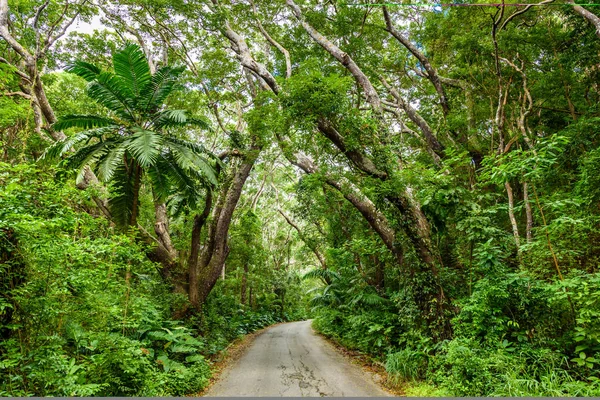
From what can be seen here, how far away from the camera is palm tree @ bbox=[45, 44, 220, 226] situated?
21.7ft

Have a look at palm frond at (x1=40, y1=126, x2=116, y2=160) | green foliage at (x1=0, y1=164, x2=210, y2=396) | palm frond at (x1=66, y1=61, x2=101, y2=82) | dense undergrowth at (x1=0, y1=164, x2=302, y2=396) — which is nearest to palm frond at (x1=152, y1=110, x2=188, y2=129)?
palm frond at (x1=40, y1=126, x2=116, y2=160)

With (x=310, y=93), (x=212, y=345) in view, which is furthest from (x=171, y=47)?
(x=212, y=345)

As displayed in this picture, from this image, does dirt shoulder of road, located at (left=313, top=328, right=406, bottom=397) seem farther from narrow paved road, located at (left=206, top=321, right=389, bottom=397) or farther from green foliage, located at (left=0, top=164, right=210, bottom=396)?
green foliage, located at (left=0, top=164, right=210, bottom=396)

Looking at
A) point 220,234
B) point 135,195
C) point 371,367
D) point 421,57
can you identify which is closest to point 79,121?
point 135,195

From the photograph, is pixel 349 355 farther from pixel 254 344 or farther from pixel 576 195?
pixel 576 195

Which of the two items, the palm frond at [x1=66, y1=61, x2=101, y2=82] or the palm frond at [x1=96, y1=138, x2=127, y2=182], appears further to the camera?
the palm frond at [x1=66, y1=61, x2=101, y2=82]

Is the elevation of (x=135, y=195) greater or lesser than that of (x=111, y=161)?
lesser

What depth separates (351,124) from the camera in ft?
23.0

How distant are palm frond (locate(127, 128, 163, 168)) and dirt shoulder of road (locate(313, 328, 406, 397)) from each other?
6.71 metres

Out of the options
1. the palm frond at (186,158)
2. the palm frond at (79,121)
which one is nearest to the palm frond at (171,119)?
the palm frond at (186,158)

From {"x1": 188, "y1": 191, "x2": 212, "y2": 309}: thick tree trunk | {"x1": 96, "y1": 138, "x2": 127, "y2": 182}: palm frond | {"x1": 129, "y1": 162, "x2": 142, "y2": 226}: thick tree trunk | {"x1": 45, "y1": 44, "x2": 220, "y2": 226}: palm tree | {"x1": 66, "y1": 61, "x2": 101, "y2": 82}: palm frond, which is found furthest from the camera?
{"x1": 188, "y1": 191, "x2": 212, "y2": 309}: thick tree trunk

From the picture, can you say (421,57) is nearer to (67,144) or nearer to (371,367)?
(371,367)

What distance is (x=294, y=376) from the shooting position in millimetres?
7074

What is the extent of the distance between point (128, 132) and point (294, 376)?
717cm
